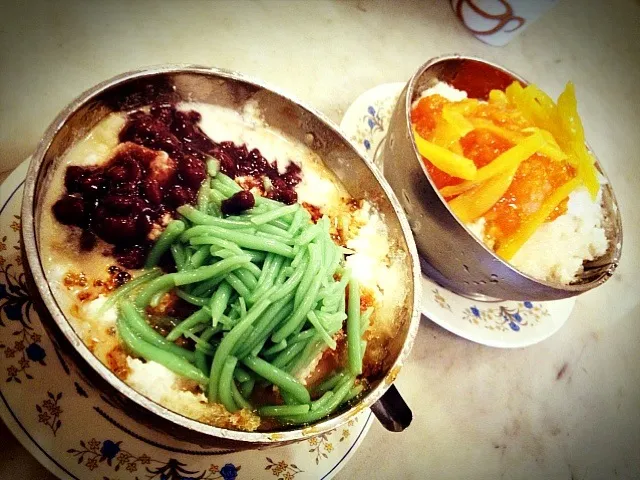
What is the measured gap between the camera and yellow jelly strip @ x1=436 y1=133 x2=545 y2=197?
6.30ft

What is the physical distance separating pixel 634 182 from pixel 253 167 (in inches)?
116

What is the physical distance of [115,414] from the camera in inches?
54.5

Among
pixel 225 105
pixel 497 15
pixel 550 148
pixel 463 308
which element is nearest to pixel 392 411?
pixel 463 308

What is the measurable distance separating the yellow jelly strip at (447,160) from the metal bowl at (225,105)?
0.96 ft

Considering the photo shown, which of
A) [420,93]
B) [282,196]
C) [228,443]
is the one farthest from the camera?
[420,93]

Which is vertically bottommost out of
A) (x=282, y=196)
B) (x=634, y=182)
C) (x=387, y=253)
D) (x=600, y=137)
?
(x=634, y=182)

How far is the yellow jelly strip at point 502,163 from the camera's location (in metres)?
1.92

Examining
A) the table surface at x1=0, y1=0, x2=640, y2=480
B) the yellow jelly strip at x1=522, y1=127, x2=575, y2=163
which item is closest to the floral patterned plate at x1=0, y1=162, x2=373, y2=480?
the table surface at x1=0, y1=0, x2=640, y2=480

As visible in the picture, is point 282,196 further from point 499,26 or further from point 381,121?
point 499,26

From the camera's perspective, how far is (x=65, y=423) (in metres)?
1.34

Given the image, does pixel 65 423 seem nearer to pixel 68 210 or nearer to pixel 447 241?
pixel 68 210

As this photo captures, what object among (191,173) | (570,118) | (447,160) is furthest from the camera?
(570,118)

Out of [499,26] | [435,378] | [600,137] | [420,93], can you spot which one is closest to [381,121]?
[420,93]

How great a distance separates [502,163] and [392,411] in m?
1.05
